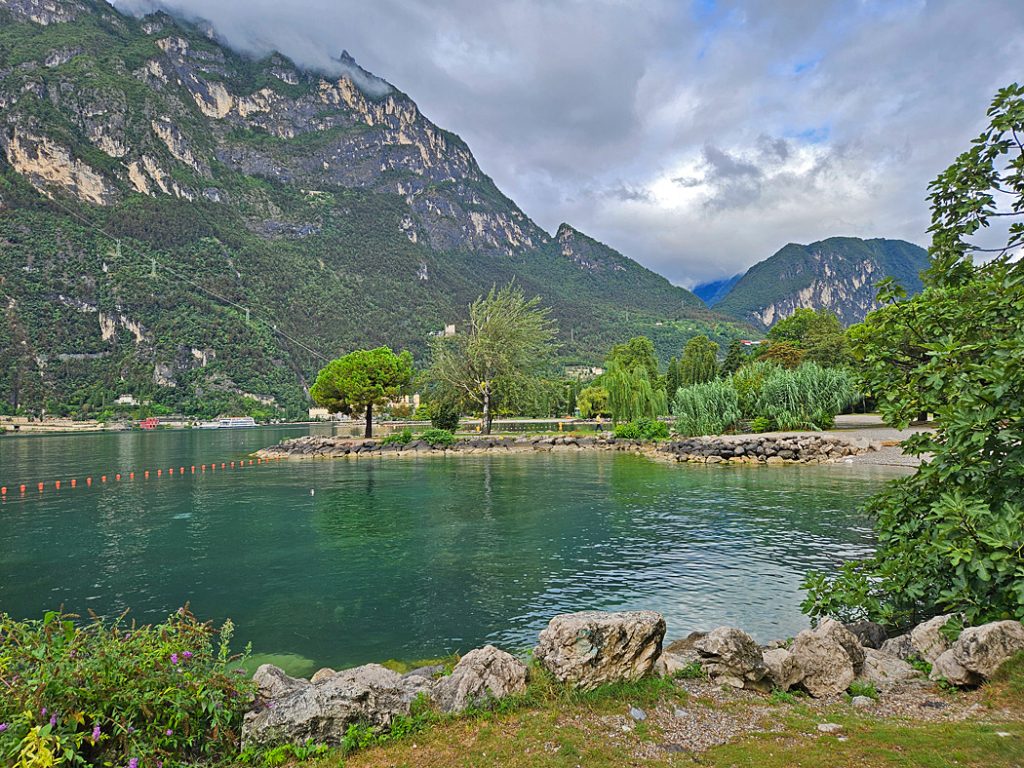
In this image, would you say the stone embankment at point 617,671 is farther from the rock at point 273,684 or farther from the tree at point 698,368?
the tree at point 698,368

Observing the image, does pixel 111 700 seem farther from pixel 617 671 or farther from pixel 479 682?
pixel 617 671

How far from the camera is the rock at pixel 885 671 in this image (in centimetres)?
537

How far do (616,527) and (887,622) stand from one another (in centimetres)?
932

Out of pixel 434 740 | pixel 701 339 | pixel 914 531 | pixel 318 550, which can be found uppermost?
pixel 701 339

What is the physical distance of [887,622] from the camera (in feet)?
22.9

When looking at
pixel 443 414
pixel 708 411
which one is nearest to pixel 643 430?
pixel 708 411

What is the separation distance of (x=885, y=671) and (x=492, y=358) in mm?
44854

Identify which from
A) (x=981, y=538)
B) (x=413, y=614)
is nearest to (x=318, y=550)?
(x=413, y=614)

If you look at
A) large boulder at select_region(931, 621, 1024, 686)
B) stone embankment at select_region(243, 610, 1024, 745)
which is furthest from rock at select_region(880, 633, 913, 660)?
large boulder at select_region(931, 621, 1024, 686)

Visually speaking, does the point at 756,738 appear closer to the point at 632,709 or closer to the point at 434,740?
the point at 632,709

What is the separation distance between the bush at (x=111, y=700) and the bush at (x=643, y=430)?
41947 millimetres

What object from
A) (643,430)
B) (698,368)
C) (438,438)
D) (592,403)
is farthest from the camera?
(698,368)

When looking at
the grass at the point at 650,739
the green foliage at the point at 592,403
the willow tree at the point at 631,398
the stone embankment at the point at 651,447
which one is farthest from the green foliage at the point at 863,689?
the green foliage at the point at 592,403

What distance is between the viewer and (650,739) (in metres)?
4.36
